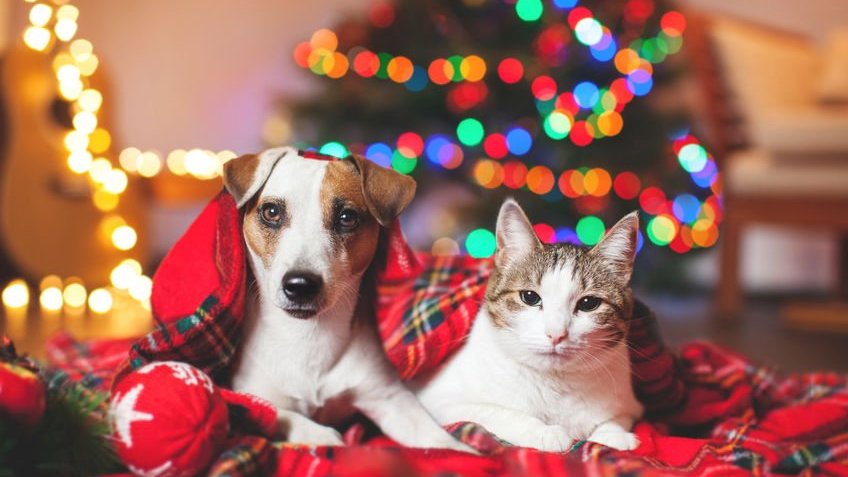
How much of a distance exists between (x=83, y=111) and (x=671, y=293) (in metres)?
2.99

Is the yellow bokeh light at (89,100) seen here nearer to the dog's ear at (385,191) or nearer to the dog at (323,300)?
the dog at (323,300)

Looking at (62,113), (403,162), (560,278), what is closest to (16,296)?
(62,113)

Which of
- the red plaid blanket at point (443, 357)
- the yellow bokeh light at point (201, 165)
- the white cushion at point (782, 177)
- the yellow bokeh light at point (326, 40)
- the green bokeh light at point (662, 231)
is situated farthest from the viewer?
the yellow bokeh light at point (326, 40)

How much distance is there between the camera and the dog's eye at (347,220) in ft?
4.03

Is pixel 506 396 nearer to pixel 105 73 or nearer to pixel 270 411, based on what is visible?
pixel 270 411

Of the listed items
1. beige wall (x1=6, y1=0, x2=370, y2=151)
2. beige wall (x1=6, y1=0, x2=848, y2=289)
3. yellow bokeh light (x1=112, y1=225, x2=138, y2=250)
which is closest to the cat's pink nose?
yellow bokeh light (x1=112, y1=225, x2=138, y2=250)

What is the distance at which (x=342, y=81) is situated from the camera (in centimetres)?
371

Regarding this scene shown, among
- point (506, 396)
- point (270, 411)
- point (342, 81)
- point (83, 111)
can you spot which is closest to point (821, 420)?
point (506, 396)

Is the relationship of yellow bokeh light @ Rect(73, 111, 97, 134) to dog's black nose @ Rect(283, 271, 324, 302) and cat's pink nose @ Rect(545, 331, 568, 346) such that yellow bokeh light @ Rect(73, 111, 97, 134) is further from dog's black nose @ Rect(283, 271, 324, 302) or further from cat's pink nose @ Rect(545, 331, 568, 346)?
cat's pink nose @ Rect(545, 331, 568, 346)

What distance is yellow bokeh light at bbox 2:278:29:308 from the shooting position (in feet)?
9.12

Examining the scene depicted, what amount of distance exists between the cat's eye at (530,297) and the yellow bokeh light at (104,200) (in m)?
2.54

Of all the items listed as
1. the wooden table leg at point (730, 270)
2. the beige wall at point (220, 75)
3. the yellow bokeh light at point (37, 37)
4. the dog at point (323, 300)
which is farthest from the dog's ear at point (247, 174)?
the beige wall at point (220, 75)

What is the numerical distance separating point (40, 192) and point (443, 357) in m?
2.39

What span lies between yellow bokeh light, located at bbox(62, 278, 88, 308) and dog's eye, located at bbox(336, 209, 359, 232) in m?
2.16
